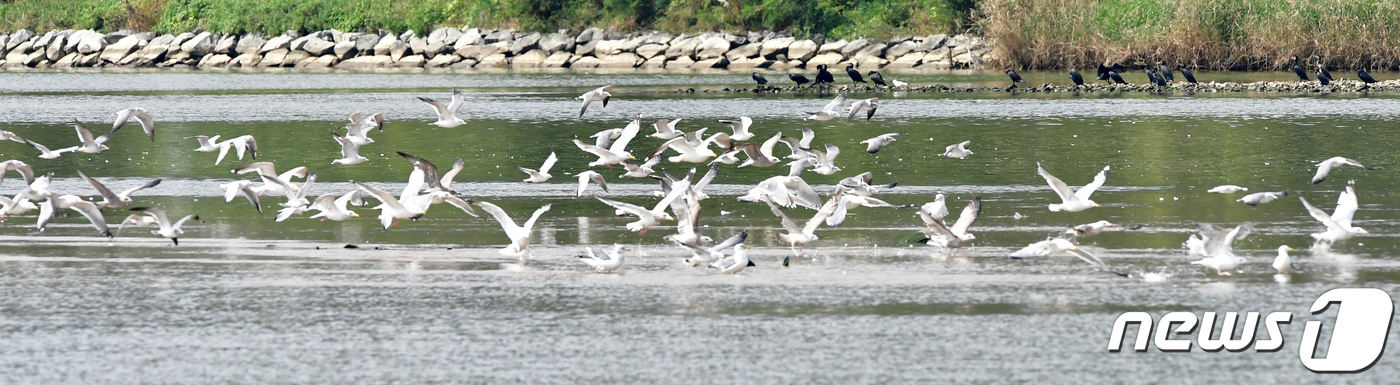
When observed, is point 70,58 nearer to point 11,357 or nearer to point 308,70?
point 308,70

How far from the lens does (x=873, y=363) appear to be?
24.9 feet

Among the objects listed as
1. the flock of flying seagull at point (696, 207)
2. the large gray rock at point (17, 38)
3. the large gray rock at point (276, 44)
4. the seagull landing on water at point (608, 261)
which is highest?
the seagull landing on water at point (608, 261)

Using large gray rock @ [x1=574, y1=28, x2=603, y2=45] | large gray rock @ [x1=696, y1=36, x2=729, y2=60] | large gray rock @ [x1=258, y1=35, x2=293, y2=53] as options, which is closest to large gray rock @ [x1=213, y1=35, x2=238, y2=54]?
large gray rock @ [x1=258, y1=35, x2=293, y2=53]

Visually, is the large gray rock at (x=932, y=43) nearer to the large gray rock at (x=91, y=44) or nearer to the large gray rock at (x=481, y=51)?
the large gray rock at (x=481, y=51)

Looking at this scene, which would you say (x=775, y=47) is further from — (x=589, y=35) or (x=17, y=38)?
(x=17, y=38)

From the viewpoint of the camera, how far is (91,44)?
58.2 m

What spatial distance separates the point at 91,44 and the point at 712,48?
21.6 metres

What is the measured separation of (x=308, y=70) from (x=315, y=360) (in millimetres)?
46624

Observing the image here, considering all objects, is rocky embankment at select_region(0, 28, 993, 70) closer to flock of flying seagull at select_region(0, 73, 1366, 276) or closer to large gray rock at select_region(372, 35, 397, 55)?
large gray rock at select_region(372, 35, 397, 55)

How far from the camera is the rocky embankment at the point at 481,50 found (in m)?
50.0

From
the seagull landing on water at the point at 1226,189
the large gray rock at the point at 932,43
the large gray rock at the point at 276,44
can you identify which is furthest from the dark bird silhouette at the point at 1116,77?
the large gray rock at the point at 276,44

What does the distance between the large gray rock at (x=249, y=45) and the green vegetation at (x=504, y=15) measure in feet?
6.04

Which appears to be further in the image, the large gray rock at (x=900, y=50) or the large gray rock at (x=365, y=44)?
the large gray rock at (x=365, y=44)

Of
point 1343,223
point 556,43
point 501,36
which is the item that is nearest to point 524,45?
point 556,43
